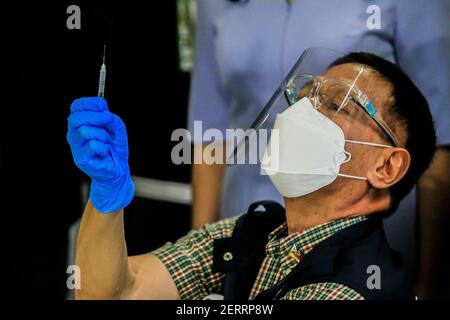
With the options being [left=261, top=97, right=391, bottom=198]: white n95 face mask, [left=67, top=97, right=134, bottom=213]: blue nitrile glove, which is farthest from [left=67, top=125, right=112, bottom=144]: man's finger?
[left=261, top=97, right=391, bottom=198]: white n95 face mask

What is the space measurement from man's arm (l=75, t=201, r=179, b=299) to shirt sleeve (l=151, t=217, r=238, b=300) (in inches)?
0.6

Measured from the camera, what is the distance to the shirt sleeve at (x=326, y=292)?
1162 mm

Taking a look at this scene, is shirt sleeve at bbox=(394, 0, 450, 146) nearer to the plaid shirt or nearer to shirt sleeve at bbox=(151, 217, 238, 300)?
the plaid shirt

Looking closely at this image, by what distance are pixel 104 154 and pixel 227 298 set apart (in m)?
0.39

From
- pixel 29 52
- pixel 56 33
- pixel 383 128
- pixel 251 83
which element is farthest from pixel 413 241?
pixel 29 52

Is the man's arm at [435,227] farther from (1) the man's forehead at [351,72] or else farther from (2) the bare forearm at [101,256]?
(2) the bare forearm at [101,256]

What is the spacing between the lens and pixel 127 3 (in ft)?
5.11

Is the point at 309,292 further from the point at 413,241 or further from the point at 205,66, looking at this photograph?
the point at 205,66

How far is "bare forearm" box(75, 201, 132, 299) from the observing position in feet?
3.97

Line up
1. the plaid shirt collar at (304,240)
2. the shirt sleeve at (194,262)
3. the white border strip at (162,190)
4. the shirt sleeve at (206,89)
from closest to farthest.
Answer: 1. the plaid shirt collar at (304,240)
2. the shirt sleeve at (194,262)
3. the shirt sleeve at (206,89)
4. the white border strip at (162,190)

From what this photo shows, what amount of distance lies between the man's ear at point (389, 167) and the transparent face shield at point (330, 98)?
0.8 inches

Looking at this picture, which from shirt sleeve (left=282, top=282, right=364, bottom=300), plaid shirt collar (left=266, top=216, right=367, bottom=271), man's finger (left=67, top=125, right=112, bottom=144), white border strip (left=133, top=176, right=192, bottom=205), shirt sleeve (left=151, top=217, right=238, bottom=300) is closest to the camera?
man's finger (left=67, top=125, right=112, bottom=144)

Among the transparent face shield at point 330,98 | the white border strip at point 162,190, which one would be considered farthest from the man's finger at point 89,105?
the white border strip at point 162,190

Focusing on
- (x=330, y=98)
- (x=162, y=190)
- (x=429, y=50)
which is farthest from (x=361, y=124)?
(x=162, y=190)
